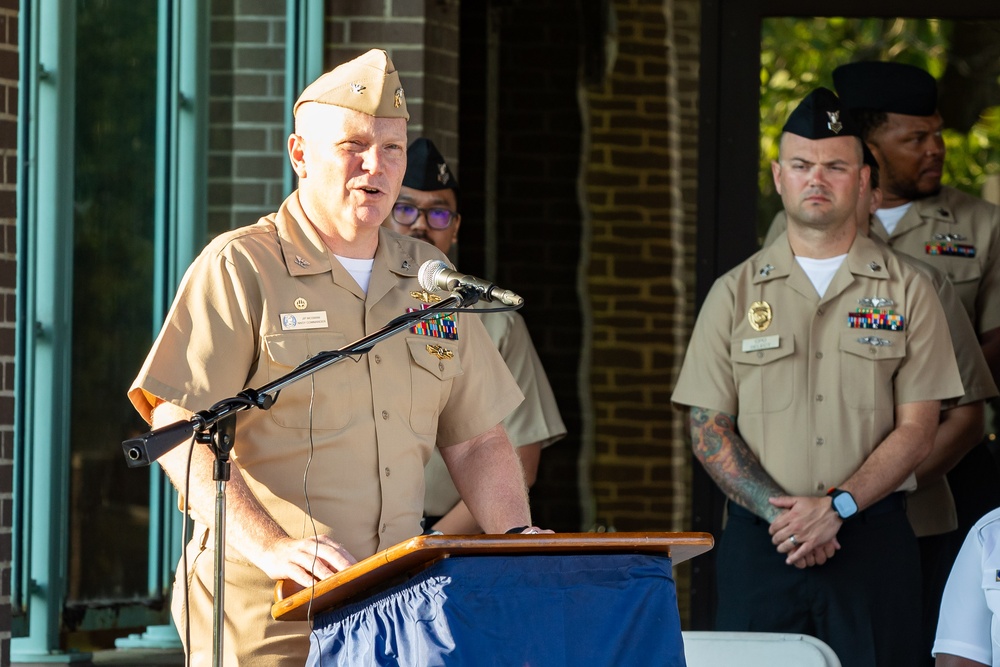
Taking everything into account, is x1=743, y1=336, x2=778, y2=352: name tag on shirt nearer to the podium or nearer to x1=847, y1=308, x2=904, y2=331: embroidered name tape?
x1=847, y1=308, x2=904, y2=331: embroidered name tape

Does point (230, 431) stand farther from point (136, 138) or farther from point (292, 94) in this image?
point (292, 94)

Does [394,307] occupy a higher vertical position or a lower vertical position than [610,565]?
higher

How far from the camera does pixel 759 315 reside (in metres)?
4.73

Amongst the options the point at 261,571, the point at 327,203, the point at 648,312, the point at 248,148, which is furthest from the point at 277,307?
the point at 648,312

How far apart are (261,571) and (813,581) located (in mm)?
1986

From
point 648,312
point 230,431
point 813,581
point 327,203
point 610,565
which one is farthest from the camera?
point 648,312

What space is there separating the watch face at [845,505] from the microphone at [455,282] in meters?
1.90

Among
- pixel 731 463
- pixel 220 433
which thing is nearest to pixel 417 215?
pixel 731 463

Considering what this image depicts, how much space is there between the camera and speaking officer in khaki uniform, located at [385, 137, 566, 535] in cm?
473

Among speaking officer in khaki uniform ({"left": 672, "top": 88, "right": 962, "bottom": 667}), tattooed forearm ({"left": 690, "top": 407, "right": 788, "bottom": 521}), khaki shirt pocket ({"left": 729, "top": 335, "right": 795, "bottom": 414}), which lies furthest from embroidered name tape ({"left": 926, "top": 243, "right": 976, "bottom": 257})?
tattooed forearm ({"left": 690, "top": 407, "right": 788, "bottom": 521})

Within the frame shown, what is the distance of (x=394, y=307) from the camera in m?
3.25

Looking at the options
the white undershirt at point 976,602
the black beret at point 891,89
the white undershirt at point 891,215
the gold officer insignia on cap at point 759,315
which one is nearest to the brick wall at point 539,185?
the black beret at point 891,89

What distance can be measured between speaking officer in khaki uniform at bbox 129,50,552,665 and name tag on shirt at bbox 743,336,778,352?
1.57 metres

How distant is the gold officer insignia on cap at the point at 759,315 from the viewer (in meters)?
4.71
